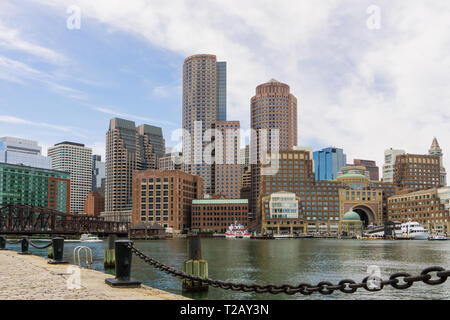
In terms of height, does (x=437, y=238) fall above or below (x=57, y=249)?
below

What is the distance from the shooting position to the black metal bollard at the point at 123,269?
17.2m

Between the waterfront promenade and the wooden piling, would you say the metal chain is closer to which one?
the waterfront promenade

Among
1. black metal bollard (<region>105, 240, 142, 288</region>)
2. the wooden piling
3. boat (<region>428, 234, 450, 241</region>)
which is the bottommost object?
boat (<region>428, 234, 450, 241</region>)

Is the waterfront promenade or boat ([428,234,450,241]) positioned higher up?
the waterfront promenade

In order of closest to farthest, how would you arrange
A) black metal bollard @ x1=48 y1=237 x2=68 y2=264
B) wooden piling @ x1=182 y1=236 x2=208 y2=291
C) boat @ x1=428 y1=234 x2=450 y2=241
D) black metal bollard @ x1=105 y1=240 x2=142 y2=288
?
black metal bollard @ x1=105 y1=240 x2=142 y2=288, black metal bollard @ x1=48 y1=237 x2=68 y2=264, wooden piling @ x1=182 y1=236 x2=208 y2=291, boat @ x1=428 y1=234 x2=450 y2=241

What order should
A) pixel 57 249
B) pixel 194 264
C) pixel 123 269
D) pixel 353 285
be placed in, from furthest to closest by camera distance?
pixel 194 264 → pixel 57 249 → pixel 123 269 → pixel 353 285

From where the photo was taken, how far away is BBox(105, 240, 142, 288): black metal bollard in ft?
56.3

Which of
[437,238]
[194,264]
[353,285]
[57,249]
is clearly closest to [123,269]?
[353,285]

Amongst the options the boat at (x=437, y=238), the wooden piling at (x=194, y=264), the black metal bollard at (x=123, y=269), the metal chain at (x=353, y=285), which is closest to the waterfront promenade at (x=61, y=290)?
the black metal bollard at (x=123, y=269)

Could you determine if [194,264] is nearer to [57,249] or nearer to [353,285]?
[57,249]

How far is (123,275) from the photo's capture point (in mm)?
17422

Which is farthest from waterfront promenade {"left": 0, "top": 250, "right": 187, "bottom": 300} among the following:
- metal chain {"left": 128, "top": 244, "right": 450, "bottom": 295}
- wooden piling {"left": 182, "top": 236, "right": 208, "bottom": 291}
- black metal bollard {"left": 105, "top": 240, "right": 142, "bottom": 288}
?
wooden piling {"left": 182, "top": 236, "right": 208, "bottom": 291}

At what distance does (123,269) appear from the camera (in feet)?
57.3
